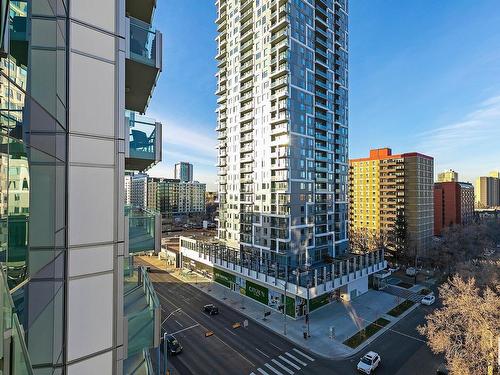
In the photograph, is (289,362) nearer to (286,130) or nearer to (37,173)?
(37,173)

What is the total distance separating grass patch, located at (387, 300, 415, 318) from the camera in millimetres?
39384

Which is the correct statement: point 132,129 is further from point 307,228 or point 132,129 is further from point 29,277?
point 307,228

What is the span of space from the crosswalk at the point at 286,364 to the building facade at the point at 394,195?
54.5 meters

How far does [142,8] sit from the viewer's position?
9.97 m

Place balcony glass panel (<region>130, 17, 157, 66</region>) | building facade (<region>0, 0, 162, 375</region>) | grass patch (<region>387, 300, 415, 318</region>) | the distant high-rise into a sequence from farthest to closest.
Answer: the distant high-rise → grass patch (<region>387, 300, 415, 318</region>) → balcony glass panel (<region>130, 17, 157, 66</region>) → building facade (<region>0, 0, 162, 375</region>)

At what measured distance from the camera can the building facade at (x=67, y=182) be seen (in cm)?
417

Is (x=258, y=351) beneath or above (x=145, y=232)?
beneath

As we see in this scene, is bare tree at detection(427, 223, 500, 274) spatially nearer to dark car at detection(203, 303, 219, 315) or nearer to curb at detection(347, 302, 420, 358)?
curb at detection(347, 302, 420, 358)

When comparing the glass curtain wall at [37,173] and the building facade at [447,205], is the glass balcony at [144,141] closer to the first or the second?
the glass curtain wall at [37,173]

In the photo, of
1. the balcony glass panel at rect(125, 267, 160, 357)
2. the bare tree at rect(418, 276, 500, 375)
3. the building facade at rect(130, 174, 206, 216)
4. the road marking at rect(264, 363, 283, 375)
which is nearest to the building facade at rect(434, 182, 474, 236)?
the bare tree at rect(418, 276, 500, 375)

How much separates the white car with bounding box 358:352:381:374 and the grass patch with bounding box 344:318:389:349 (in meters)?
3.69

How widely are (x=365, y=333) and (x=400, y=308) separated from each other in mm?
11869

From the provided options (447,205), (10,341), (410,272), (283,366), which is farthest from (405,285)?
(447,205)

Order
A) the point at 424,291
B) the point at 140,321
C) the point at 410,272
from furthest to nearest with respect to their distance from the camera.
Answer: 1. the point at 410,272
2. the point at 424,291
3. the point at 140,321
